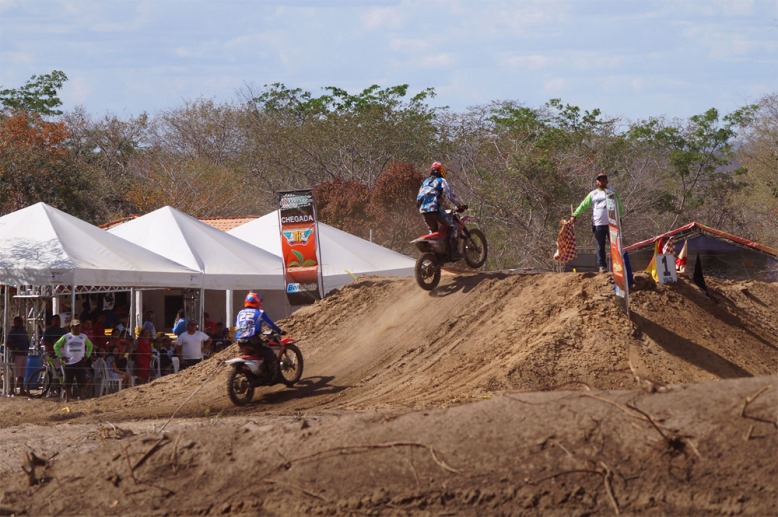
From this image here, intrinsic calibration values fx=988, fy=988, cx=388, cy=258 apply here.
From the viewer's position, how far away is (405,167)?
39250mm

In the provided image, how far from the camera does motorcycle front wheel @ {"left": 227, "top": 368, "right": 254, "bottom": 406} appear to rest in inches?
570

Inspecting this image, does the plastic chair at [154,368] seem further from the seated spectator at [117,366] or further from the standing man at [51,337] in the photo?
the standing man at [51,337]

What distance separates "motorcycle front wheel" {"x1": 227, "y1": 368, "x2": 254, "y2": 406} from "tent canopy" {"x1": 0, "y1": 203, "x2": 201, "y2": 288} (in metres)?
4.82

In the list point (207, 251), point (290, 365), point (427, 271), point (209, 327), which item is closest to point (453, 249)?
point (427, 271)

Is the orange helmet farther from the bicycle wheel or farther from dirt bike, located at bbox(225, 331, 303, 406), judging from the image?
the bicycle wheel

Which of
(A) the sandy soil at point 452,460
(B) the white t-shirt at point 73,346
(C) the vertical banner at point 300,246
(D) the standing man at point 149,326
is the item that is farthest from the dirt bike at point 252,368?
(D) the standing man at point 149,326

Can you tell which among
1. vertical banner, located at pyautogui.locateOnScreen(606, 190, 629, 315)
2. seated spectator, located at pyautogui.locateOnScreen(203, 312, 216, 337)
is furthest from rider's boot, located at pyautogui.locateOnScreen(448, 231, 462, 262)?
seated spectator, located at pyautogui.locateOnScreen(203, 312, 216, 337)

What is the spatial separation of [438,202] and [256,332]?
371 centimetres

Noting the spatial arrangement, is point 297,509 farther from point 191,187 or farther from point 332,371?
point 191,187

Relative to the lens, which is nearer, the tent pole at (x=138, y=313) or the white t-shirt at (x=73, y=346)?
the white t-shirt at (x=73, y=346)

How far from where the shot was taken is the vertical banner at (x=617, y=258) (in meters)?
14.0

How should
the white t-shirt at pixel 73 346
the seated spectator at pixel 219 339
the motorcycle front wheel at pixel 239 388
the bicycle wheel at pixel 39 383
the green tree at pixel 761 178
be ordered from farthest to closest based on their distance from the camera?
1. the green tree at pixel 761 178
2. the seated spectator at pixel 219 339
3. the bicycle wheel at pixel 39 383
4. the white t-shirt at pixel 73 346
5. the motorcycle front wheel at pixel 239 388

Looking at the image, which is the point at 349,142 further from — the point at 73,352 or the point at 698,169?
the point at 73,352

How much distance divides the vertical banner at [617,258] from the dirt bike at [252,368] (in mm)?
4962
